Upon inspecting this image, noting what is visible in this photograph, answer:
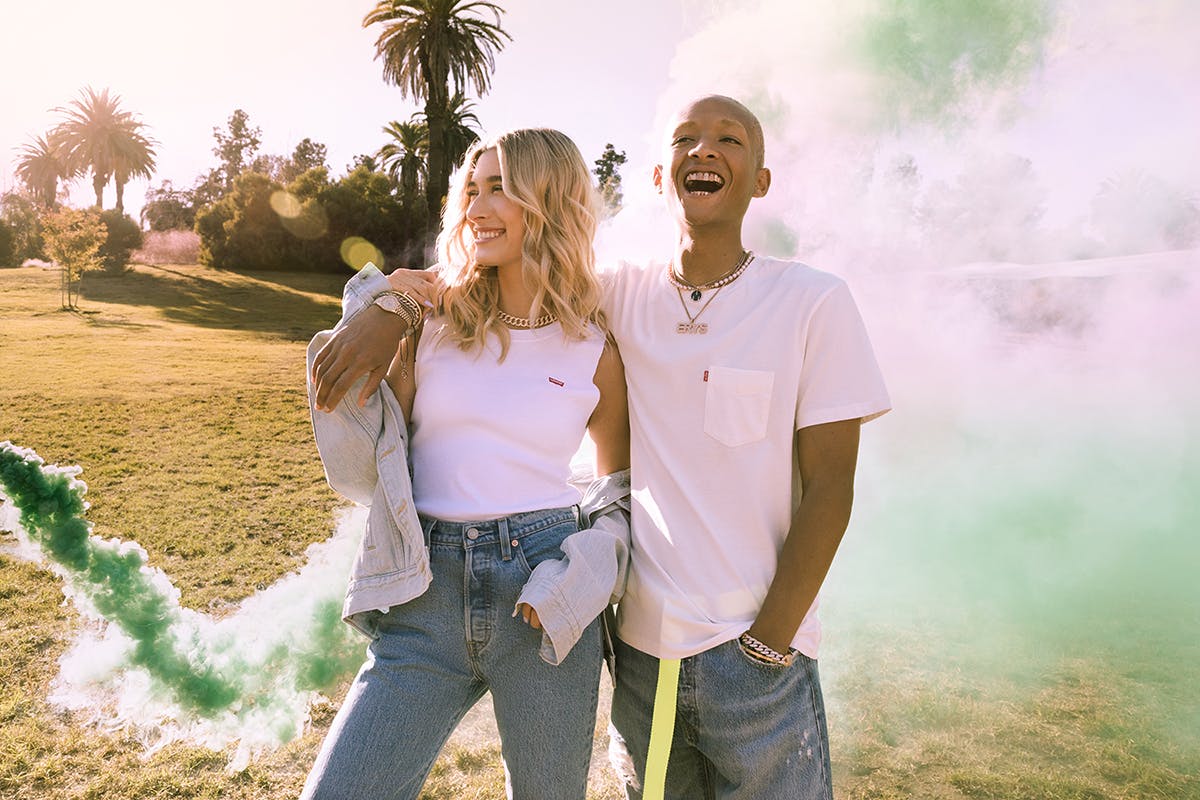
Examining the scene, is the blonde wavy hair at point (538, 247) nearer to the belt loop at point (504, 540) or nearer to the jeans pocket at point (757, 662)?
the belt loop at point (504, 540)

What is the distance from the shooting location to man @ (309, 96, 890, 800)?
6.25 ft

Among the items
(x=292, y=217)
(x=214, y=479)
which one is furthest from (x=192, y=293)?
(x=214, y=479)

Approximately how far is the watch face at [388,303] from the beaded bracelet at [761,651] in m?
1.23

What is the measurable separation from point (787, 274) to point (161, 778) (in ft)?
12.2

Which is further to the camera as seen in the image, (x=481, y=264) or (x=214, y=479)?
(x=214, y=479)

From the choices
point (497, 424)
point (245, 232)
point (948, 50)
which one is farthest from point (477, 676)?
point (245, 232)

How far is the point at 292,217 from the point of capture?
22.1m

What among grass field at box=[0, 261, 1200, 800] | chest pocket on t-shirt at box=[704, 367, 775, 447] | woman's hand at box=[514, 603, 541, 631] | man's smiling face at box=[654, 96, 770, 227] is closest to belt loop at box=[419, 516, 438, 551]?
woman's hand at box=[514, 603, 541, 631]

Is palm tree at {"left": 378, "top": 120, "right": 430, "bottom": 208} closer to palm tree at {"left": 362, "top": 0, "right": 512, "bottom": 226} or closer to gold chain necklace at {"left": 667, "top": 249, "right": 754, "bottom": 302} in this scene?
palm tree at {"left": 362, "top": 0, "right": 512, "bottom": 226}

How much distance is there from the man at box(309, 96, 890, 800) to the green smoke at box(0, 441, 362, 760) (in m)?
2.98

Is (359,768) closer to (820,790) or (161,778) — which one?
(820,790)

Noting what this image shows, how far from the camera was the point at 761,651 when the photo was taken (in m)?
1.89

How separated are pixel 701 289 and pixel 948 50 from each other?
10.9 ft

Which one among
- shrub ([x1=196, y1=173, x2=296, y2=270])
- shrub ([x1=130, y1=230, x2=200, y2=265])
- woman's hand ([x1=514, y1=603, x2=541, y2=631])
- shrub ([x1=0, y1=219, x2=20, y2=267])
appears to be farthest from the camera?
shrub ([x1=196, y1=173, x2=296, y2=270])
